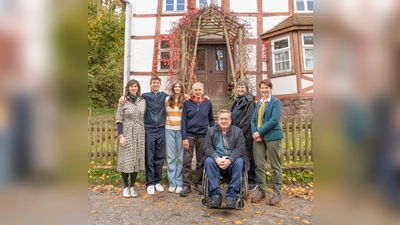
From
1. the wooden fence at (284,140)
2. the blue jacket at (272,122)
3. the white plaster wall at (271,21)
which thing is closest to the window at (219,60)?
the white plaster wall at (271,21)

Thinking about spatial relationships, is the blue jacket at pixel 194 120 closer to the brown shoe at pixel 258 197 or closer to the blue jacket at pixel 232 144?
the blue jacket at pixel 232 144

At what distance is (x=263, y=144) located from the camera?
3.79 metres

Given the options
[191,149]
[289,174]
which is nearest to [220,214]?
[191,149]

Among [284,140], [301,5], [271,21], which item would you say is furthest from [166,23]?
[284,140]

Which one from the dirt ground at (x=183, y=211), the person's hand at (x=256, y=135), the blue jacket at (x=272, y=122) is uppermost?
the blue jacket at (x=272, y=122)

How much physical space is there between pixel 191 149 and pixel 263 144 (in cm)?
116

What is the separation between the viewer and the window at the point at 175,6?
10406 millimetres

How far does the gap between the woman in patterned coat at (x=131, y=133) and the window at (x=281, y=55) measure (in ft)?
24.6

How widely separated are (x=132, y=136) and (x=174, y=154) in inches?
30.6

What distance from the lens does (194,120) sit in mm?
4059

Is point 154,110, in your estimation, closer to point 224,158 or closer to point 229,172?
point 224,158
